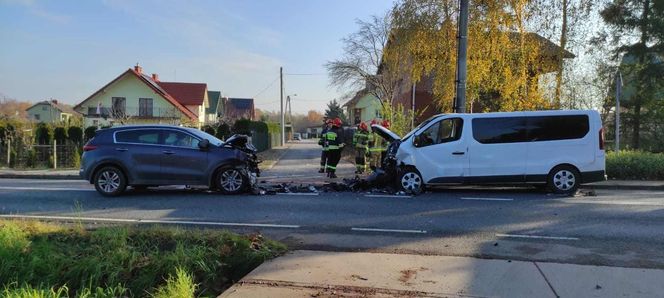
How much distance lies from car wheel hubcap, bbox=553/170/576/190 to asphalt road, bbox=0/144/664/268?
0.52 metres

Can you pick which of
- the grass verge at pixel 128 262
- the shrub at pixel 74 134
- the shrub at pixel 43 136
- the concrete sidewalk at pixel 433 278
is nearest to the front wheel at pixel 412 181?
the concrete sidewalk at pixel 433 278

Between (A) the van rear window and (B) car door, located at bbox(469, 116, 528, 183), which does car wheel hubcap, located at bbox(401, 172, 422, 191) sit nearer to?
(B) car door, located at bbox(469, 116, 528, 183)

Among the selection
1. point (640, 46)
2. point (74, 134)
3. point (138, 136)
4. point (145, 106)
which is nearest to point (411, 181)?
point (138, 136)

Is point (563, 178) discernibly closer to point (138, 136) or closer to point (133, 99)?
point (138, 136)

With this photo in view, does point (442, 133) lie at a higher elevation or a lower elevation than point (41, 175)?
higher

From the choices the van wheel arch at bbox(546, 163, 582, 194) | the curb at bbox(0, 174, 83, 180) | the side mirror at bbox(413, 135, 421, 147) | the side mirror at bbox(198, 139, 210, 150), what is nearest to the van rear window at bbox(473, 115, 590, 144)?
the van wheel arch at bbox(546, 163, 582, 194)

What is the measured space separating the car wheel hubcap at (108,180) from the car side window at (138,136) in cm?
77

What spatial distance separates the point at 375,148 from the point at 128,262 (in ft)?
36.4

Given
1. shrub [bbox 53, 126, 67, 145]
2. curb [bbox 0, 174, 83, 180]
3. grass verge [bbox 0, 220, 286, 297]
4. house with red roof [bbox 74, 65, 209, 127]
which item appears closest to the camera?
grass verge [bbox 0, 220, 286, 297]

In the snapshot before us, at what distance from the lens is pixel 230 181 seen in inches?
472

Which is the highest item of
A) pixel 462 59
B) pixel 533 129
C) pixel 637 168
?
pixel 462 59

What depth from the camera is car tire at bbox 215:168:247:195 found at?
1192 cm

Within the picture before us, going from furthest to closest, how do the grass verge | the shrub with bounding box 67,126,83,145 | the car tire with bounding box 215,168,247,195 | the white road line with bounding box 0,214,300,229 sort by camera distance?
1. the shrub with bounding box 67,126,83,145
2. the car tire with bounding box 215,168,247,195
3. the white road line with bounding box 0,214,300,229
4. the grass verge

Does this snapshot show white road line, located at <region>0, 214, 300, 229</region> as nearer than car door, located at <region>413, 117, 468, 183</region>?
Yes
